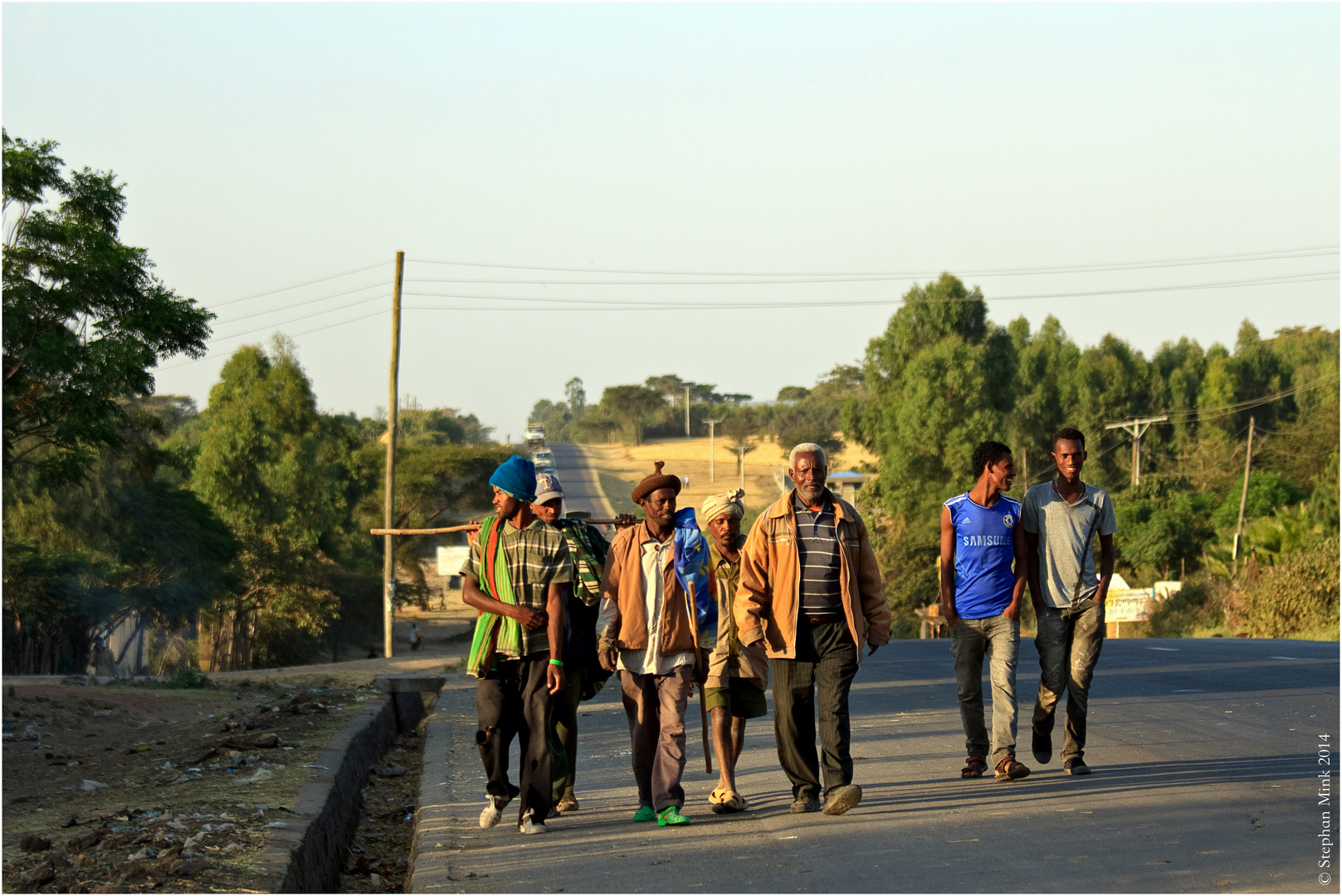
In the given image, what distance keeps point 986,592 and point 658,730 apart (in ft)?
6.75

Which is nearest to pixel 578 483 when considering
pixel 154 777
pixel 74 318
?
pixel 74 318

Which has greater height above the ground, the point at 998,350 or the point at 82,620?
the point at 998,350

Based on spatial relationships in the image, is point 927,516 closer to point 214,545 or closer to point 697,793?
point 214,545

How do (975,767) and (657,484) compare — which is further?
(975,767)

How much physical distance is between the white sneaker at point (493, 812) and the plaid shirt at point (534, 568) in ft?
2.77

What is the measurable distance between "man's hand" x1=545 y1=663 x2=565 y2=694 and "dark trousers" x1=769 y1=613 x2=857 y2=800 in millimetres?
1078

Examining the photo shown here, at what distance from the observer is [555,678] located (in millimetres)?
6609

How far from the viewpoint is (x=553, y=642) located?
259 inches

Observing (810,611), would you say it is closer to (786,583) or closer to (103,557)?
(786,583)

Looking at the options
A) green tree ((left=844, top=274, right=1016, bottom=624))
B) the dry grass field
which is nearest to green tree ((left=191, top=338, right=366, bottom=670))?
green tree ((left=844, top=274, right=1016, bottom=624))

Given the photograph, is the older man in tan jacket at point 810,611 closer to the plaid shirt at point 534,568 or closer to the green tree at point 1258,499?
the plaid shirt at point 534,568

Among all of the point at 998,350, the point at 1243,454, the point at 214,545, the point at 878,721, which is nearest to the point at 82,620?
the point at 214,545

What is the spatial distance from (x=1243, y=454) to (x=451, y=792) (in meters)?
55.9

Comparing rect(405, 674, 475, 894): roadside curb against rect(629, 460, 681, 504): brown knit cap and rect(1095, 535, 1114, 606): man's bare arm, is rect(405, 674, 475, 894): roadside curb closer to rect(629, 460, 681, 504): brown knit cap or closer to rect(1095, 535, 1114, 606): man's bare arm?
rect(629, 460, 681, 504): brown knit cap
